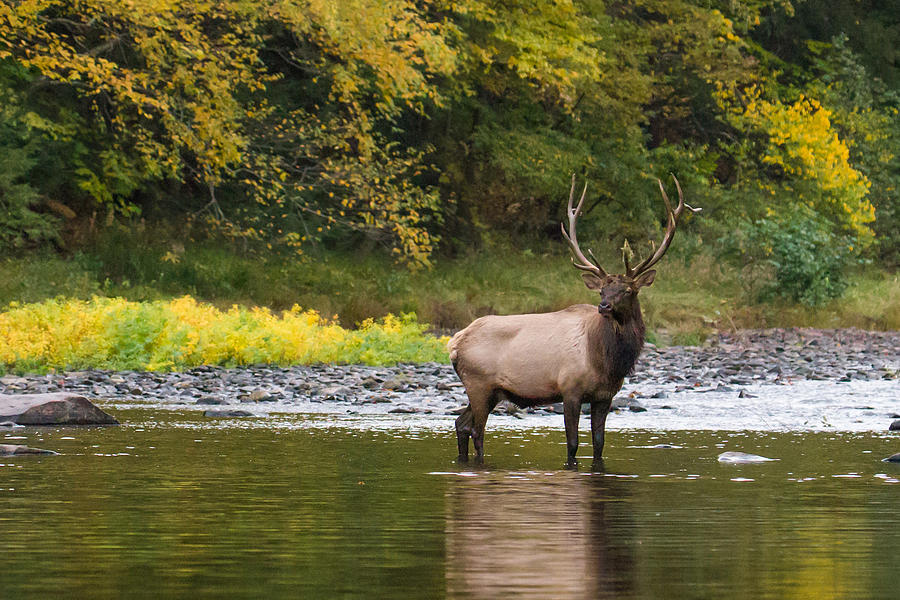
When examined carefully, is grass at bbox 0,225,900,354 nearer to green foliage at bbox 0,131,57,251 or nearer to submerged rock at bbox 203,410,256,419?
green foliage at bbox 0,131,57,251

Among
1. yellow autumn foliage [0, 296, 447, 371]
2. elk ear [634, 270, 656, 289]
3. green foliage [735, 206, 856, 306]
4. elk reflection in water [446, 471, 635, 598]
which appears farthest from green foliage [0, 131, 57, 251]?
elk reflection in water [446, 471, 635, 598]

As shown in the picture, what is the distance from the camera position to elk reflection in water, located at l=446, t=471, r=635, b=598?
5742 mm

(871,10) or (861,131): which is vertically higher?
(871,10)

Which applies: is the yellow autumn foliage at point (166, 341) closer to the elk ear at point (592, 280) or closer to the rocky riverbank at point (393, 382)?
the rocky riverbank at point (393, 382)

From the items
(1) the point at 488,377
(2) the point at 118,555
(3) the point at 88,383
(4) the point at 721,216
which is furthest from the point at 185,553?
(4) the point at 721,216

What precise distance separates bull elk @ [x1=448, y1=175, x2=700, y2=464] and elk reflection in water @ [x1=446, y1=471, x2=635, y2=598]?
1.03m

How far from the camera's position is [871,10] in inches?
1913

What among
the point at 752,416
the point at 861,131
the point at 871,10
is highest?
the point at 871,10

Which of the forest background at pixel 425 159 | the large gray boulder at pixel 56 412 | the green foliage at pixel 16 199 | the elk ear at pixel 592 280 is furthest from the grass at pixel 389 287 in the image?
the elk ear at pixel 592 280

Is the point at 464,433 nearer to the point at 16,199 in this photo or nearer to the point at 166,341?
the point at 166,341

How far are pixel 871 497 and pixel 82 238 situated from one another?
25095 millimetres

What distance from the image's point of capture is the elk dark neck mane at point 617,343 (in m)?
11.1

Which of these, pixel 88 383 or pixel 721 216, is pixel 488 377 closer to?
pixel 88 383

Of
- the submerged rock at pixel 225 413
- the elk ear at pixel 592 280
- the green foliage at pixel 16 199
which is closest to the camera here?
the elk ear at pixel 592 280
